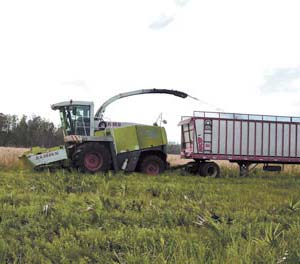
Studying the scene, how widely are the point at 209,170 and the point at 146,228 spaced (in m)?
11.4

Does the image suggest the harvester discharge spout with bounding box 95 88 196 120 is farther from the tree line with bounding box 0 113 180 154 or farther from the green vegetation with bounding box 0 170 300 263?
the tree line with bounding box 0 113 180 154

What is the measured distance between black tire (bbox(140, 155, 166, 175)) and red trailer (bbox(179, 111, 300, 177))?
1588 millimetres

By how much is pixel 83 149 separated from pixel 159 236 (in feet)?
32.6

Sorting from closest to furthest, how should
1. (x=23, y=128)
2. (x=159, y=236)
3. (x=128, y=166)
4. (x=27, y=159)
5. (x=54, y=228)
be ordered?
(x=159, y=236), (x=54, y=228), (x=27, y=159), (x=128, y=166), (x=23, y=128)

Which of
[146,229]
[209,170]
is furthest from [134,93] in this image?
[146,229]

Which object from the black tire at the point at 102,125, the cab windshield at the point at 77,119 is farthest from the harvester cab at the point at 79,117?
the black tire at the point at 102,125

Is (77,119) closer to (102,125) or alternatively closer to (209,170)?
(102,125)

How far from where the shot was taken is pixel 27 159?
14578 mm

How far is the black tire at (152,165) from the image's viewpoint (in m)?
15.8

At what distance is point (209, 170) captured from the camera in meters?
16.9

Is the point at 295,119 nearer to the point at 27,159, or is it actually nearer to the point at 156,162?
the point at 156,162

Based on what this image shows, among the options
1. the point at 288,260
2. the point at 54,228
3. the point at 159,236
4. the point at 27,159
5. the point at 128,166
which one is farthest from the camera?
the point at 128,166

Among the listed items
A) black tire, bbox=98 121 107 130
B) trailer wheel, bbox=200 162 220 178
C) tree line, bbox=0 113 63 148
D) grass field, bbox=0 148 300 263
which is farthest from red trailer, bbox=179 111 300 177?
tree line, bbox=0 113 63 148

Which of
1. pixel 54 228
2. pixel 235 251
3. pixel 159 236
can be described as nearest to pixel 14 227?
pixel 54 228
